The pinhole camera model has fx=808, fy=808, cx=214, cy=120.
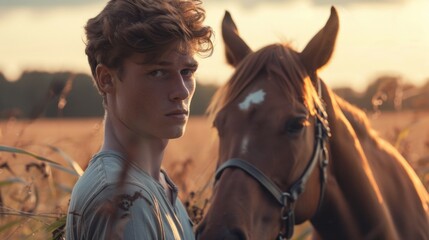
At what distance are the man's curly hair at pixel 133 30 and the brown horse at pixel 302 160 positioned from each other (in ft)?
4.56

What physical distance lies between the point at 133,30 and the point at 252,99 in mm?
1773

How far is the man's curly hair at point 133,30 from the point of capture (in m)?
2.34

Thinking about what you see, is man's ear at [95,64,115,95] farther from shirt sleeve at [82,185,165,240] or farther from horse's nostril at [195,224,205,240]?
horse's nostril at [195,224,205,240]

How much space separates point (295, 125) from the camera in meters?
4.02

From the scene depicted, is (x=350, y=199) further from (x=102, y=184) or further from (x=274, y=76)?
(x=102, y=184)

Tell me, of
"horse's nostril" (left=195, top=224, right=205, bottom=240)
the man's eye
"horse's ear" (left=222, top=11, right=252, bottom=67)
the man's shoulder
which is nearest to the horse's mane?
"horse's ear" (left=222, top=11, right=252, bottom=67)

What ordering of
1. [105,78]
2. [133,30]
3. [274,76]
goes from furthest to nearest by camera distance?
1. [274,76]
2. [105,78]
3. [133,30]

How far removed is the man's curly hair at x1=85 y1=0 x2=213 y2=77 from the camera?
92.3 inches

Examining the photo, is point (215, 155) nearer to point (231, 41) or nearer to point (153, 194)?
point (231, 41)

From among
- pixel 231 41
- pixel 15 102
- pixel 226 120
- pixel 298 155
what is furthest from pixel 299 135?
pixel 15 102

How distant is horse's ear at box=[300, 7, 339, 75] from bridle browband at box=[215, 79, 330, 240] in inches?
5.3

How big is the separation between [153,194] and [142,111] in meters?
0.25

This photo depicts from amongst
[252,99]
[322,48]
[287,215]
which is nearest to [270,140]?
[252,99]

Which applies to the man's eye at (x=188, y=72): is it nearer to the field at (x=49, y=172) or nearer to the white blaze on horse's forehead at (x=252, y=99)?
the field at (x=49, y=172)
